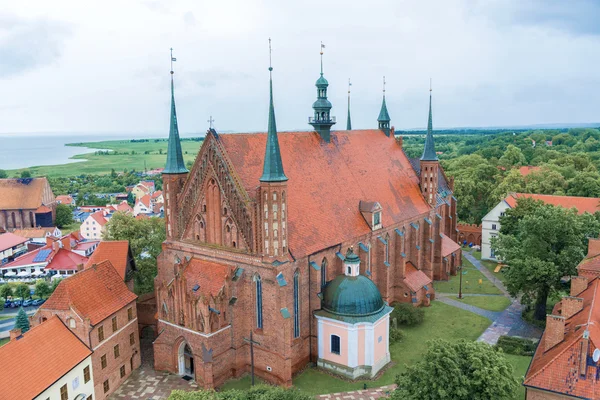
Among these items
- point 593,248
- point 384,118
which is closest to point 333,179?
point 384,118

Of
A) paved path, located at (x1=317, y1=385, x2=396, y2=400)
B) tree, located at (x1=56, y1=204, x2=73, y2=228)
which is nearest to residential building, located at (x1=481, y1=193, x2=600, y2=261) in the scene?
paved path, located at (x1=317, y1=385, x2=396, y2=400)

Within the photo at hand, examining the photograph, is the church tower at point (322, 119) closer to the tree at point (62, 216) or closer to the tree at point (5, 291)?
the tree at point (5, 291)

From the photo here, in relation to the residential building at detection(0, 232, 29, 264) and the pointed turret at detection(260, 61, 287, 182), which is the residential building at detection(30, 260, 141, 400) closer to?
the pointed turret at detection(260, 61, 287, 182)

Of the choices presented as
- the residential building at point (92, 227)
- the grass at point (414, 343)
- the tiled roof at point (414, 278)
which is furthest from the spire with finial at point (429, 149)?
the residential building at point (92, 227)

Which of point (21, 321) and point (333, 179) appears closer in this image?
point (21, 321)

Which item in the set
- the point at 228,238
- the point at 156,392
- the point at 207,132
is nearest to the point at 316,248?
the point at 228,238

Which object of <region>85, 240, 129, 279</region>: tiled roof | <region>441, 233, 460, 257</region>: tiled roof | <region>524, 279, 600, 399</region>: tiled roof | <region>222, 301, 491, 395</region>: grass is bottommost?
<region>222, 301, 491, 395</region>: grass

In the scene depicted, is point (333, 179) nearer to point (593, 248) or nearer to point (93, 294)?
point (93, 294)
